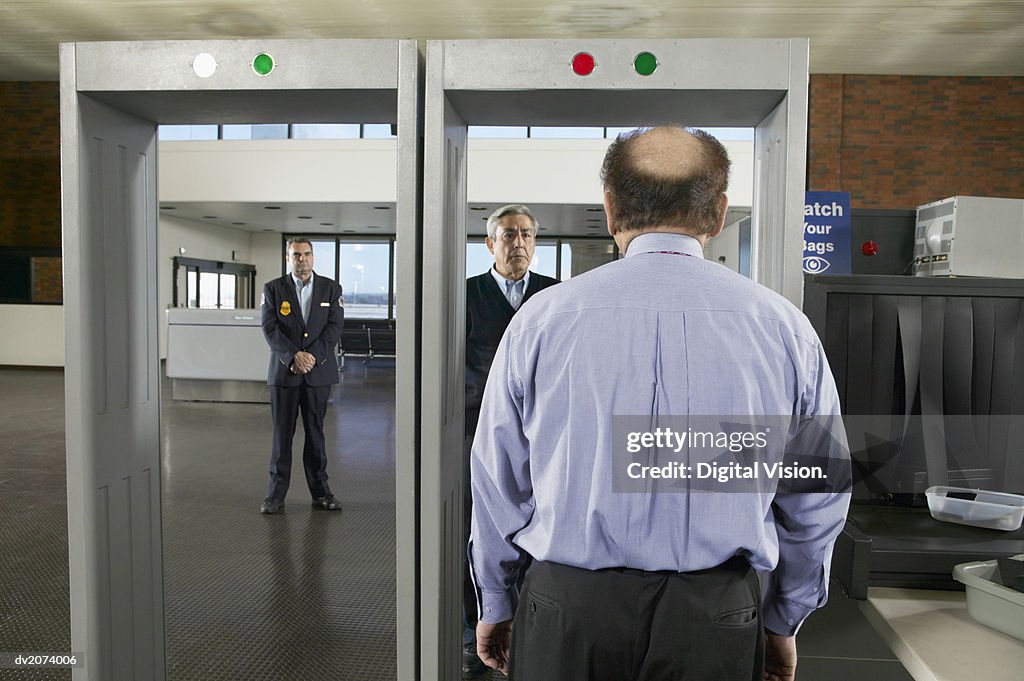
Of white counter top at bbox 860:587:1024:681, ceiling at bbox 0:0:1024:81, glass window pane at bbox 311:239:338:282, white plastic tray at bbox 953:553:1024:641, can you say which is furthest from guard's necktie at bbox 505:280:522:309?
glass window pane at bbox 311:239:338:282

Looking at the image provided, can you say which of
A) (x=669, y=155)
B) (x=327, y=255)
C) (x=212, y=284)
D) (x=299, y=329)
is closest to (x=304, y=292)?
(x=299, y=329)

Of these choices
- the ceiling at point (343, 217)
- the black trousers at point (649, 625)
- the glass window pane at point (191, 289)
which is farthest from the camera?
the glass window pane at point (191, 289)

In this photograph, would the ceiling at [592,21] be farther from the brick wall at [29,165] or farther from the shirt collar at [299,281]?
the shirt collar at [299,281]

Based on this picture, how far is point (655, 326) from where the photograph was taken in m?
1.14

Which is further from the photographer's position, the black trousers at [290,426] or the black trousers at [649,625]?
the black trousers at [290,426]

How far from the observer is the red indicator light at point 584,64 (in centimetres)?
158

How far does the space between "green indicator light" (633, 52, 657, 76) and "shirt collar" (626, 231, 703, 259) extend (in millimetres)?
514

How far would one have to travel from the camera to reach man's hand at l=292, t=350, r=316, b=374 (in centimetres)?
492

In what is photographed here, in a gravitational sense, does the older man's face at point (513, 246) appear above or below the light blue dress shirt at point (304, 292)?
above

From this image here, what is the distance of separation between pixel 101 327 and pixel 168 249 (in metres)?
14.7

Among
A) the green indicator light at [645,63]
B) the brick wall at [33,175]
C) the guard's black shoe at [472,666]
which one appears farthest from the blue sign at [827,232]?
the brick wall at [33,175]

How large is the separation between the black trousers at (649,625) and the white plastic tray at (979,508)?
57 centimetres

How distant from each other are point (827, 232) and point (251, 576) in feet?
10.0

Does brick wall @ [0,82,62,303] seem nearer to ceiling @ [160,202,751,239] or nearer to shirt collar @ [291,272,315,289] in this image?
ceiling @ [160,202,751,239]
